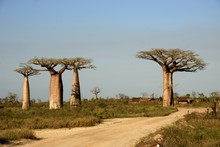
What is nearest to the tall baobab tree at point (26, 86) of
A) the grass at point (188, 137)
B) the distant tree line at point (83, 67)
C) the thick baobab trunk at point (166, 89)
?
the distant tree line at point (83, 67)

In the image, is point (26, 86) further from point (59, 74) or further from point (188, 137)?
point (188, 137)

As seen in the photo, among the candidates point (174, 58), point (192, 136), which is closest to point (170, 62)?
point (174, 58)

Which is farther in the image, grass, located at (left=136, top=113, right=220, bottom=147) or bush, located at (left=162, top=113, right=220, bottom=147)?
bush, located at (left=162, top=113, right=220, bottom=147)

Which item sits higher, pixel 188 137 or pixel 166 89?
pixel 166 89

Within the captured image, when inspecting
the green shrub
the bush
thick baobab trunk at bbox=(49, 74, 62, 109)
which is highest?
thick baobab trunk at bbox=(49, 74, 62, 109)

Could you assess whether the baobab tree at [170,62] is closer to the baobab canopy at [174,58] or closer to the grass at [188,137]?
the baobab canopy at [174,58]

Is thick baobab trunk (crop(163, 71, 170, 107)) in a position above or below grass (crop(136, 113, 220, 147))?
above

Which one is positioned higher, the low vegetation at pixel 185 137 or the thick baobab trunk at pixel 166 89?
the thick baobab trunk at pixel 166 89

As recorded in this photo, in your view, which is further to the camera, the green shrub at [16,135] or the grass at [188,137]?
the green shrub at [16,135]

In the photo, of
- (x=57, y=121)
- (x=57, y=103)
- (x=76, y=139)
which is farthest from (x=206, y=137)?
(x=57, y=103)

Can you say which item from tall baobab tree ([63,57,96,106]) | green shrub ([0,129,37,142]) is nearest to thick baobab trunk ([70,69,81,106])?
tall baobab tree ([63,57,96,106])

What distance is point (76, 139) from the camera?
39.9 ft

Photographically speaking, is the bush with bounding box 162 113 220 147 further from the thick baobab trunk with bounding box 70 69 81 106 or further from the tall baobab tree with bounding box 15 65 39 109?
the tall baobab tree with bounding box 15 65 39 109

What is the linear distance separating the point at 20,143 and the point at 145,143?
3665mm
